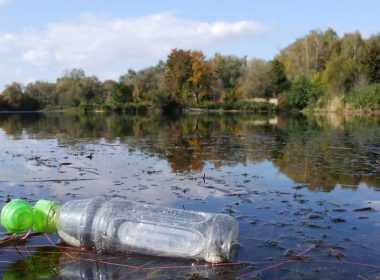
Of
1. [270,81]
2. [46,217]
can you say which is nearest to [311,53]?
[270,81]

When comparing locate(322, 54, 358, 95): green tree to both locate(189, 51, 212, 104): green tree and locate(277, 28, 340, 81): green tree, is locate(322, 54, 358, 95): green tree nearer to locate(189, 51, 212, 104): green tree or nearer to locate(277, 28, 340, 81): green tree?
locate(277, 28, 340, 81): green tree

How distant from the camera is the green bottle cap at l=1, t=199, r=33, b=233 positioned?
4609 mm

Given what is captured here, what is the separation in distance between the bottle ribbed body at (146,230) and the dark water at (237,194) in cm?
13

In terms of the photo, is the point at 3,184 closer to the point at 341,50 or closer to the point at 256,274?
the point at 256,274

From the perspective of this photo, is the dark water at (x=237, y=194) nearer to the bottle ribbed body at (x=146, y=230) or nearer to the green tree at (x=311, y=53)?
the bottle ribbed body at (x=146, y=230)

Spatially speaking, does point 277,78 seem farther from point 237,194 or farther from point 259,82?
point 237,194

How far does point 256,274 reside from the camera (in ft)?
12.7

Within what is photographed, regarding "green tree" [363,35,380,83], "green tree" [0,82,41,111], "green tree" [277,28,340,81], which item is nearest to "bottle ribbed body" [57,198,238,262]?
"green tree" [363,35,380,83]

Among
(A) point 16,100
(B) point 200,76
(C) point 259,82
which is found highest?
(B) point 200,76

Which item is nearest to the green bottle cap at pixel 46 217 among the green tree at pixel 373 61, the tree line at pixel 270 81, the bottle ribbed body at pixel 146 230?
the bottle ribbed body at pixel 146 230

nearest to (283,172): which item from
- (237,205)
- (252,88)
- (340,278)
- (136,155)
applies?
(237,205)

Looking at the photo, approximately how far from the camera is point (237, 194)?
23.5 feet

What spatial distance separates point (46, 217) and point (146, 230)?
1247 millimetres

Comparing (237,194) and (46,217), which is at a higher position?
(46,217)
